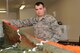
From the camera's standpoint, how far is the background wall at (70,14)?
10.8 feet

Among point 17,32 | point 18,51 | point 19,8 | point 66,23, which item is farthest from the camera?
point 19,8

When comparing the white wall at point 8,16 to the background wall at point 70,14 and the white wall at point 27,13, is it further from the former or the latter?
the background wall at point 70,14

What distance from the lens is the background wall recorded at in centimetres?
329

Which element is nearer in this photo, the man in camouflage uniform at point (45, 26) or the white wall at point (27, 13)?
the man in camouflage uniform at point (45, 26)

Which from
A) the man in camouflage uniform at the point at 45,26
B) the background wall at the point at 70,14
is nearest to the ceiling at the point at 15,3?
the background wall at the point at 70,14

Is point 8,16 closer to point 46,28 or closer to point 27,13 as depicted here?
point 27,13

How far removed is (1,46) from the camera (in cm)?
148

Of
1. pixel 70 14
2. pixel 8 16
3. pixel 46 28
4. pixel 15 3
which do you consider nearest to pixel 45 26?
pixel 46 28

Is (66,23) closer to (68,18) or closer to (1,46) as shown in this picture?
(68,18)

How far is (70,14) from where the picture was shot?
3559 millimetres

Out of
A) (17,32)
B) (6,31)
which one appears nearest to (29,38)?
(17,32)

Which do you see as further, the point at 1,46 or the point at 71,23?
the point at 71,23

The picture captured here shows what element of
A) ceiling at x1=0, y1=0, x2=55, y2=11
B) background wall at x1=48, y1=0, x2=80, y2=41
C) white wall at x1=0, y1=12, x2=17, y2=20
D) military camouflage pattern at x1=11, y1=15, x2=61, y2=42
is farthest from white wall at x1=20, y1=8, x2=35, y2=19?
military camouflage pattern at x1=11, y1=15, x2=61, y2=42

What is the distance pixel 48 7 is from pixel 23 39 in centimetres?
305
